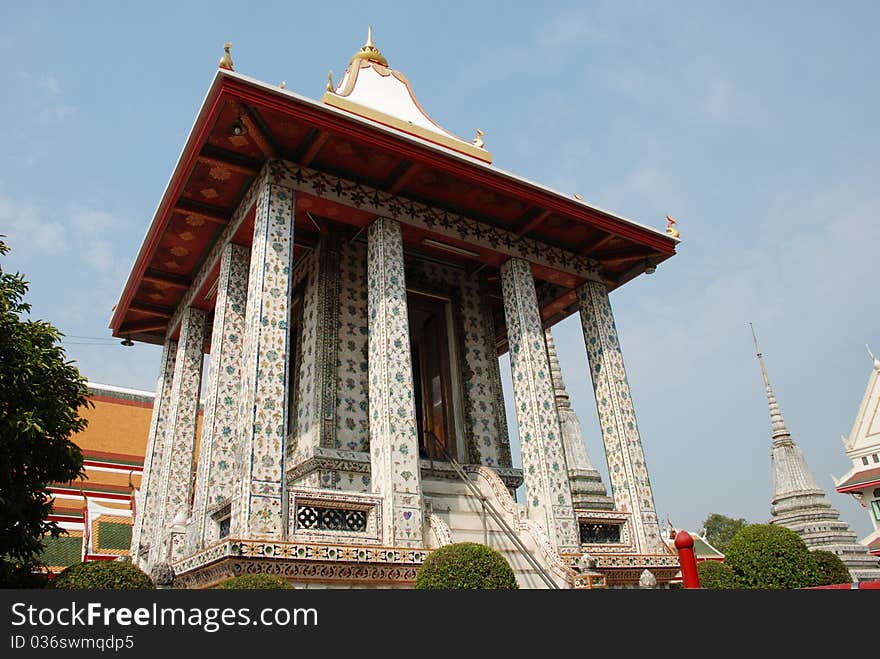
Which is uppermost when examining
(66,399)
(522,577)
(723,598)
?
(66,399)

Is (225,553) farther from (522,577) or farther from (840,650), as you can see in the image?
(840,650)

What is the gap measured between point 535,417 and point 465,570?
3.59 meters

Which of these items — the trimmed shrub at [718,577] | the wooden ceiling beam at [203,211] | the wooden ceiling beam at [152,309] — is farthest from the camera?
the wooden ceiling beam at [152,309]

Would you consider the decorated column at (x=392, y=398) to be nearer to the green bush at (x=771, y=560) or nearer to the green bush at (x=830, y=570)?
the green bush at (x=771, y=560)

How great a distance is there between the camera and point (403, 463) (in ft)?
25.9

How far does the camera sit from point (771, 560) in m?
7.84

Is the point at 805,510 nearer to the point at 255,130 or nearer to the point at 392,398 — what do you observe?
the point at 392,398

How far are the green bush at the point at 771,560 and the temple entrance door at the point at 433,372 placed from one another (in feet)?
14.5

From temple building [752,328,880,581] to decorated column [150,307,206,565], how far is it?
17.6 m

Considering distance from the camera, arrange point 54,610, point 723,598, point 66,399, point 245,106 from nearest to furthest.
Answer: point 54,610, point 723,598, point 66,399, point 245,106

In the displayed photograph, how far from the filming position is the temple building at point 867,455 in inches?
987

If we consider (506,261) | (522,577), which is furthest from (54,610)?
(506,261)

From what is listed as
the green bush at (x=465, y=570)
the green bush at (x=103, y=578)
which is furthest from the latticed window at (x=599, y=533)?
the green bush at (x=103, y=578)

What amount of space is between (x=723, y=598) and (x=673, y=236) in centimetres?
847
